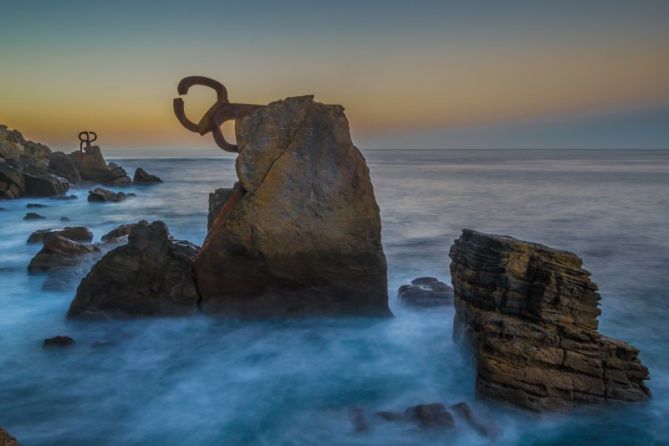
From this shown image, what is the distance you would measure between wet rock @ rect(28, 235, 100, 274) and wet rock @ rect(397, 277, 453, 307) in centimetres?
579

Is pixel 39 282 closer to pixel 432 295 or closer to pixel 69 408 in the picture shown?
pixel 69 408

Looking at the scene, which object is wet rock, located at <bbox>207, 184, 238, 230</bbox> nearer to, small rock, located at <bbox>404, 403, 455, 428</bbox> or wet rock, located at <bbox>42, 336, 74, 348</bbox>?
wet rock, located at <bbox>42, 336, 74, 348</bbox>

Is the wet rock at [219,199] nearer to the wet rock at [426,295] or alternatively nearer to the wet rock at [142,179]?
the wet rock at [426,295]

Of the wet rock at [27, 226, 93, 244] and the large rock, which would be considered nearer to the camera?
the large rock

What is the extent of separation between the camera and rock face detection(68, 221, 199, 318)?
7.00 meters

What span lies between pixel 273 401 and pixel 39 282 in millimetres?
5760

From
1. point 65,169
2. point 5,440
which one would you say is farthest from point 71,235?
point 65,169

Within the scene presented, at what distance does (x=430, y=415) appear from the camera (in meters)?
4.67

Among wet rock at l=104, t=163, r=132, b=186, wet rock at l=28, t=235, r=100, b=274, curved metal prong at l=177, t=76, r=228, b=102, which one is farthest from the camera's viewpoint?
wet rock at l=104, t=163, r=132, b=186

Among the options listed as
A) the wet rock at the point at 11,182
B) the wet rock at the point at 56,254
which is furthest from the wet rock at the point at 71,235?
the wet rock at the point at 11,182

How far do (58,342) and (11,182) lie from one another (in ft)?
64.1

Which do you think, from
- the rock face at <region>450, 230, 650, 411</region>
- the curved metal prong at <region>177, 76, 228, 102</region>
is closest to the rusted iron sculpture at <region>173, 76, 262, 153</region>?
the curved metal prong at <region>177, 76, 228, 102</region>

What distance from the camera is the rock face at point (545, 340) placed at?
15.7 ft

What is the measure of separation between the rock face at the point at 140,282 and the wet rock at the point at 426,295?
3.15m
